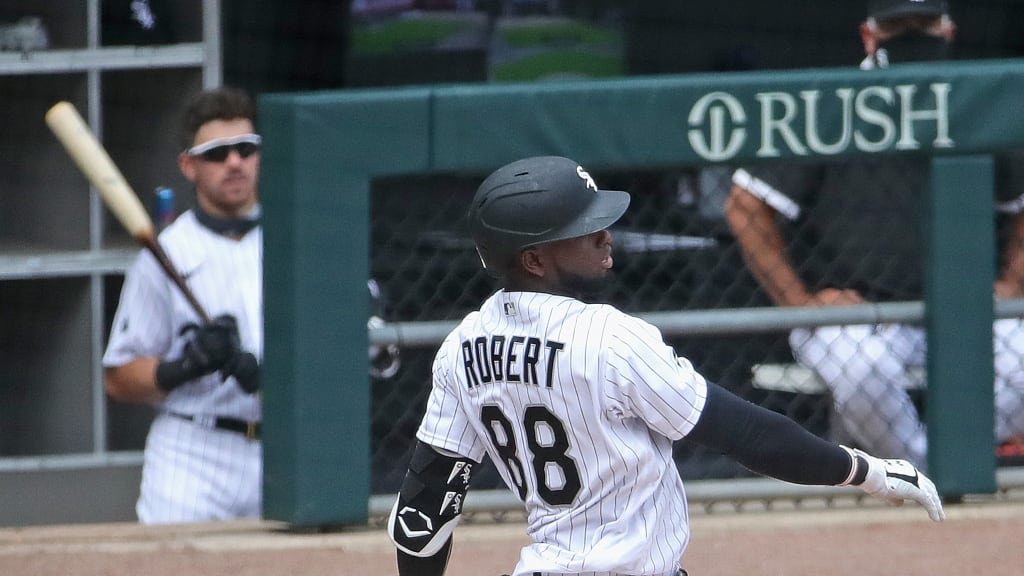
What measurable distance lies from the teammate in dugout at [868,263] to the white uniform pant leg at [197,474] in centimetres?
144

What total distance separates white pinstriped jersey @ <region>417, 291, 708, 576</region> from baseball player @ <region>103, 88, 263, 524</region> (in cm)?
156

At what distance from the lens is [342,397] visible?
13.0 ft

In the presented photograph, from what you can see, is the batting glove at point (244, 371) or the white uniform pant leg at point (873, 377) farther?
the white uniform pant leg at point (873, 377)

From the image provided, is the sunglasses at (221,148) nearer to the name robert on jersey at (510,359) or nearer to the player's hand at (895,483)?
the name robert on jersey at (510,359)

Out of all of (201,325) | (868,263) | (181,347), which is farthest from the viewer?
(868,263)

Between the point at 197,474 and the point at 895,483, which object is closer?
the point at 895,483

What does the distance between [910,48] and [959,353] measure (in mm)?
972

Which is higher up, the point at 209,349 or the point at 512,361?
the point at 512,361

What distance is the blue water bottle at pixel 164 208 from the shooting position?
4.85m

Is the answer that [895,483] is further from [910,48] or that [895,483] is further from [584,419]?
[910,48]

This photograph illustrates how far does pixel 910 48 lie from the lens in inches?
181

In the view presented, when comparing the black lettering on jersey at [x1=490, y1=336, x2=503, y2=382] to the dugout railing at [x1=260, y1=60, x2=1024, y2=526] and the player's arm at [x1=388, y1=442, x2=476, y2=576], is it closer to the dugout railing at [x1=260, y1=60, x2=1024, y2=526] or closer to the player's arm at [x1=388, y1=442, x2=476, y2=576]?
the player's arm at [x1=388, y1=442, x2=476, y2=576]

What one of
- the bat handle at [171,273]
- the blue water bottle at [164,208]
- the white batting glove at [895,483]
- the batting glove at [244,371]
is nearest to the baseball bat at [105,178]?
the bat handle at [171,273]

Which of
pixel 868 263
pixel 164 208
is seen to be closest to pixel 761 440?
pixel 868 263
